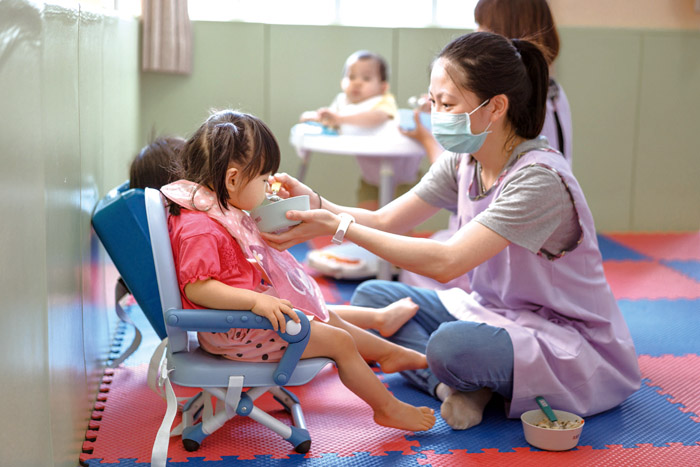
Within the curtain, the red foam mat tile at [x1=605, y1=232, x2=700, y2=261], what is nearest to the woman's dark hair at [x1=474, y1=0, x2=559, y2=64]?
the red foam mat tile at [x1=605, y1=232, x2=700, y2=261]

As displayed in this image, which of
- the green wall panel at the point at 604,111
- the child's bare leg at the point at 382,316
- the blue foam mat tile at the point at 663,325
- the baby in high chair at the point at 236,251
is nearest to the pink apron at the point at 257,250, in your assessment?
the baby in high chair at the point at 236,251

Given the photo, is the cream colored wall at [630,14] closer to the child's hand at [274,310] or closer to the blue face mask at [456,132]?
the blue face mask at [456,132]

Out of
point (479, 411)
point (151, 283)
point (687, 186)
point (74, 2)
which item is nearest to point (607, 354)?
point (479, 411)

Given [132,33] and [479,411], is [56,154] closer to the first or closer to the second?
[479,411]

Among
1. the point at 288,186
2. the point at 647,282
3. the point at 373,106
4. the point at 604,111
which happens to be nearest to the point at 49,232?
the point at 288,186

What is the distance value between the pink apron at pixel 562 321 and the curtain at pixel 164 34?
2675 mm

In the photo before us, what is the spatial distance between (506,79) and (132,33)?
8.06ft

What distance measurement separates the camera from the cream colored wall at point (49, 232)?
3.71 ft

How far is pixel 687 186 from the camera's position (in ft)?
15.7

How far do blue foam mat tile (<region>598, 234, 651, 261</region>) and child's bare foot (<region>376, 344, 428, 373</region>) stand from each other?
82.2 inches

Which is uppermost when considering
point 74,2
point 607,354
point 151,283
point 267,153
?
point 74,2

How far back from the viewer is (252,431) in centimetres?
193

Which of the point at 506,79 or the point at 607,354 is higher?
the point at 506,79

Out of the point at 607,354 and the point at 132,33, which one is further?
the point at 132,33
